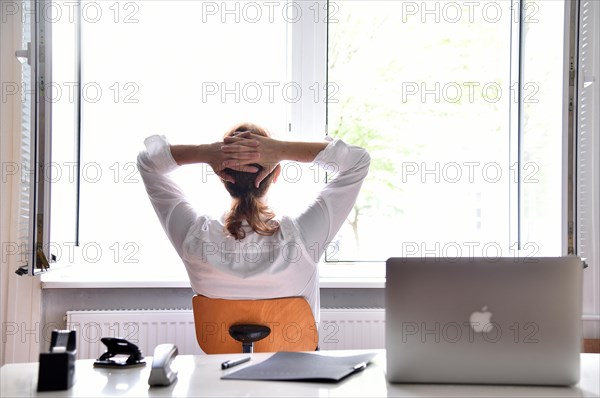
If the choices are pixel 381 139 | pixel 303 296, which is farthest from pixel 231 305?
pixel 381 139

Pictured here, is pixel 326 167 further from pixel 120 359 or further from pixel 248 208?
pixel 120 359

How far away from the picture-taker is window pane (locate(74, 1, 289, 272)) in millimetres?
3400

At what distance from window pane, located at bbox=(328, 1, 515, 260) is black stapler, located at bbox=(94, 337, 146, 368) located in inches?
70.8

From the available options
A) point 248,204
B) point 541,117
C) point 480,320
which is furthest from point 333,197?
point 541,117

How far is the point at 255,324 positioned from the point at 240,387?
65cm

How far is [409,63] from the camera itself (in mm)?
3512

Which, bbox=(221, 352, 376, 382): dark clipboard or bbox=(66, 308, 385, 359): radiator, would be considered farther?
bbox=(66, 308, 385, 359): radiator

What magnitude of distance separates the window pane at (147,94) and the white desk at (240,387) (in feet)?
5.77

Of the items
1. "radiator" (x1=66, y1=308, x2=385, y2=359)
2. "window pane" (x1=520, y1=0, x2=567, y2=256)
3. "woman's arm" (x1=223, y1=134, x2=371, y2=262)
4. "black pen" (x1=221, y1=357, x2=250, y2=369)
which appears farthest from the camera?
"window pane" (x1=520, y1=0, x2=567, y2=256)

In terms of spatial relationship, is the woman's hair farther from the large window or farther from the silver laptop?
the silver laptop

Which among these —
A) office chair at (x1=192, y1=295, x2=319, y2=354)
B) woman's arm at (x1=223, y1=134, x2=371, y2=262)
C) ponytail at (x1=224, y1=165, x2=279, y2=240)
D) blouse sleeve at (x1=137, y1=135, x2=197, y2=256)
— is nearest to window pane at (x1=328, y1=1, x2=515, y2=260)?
woman's arm at (x1=223, y1=134, x2=371, y2=262)

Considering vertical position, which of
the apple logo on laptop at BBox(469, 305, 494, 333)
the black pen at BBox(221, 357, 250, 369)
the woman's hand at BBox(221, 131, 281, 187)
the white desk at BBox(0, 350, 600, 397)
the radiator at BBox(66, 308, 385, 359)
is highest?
the woman's hand at BBox(221, 131, 281, 187)

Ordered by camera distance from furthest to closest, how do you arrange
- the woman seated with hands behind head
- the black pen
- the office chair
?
the woman seated with hands behind head
the office chair
the black pen

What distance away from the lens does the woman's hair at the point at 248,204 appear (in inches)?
94.3
